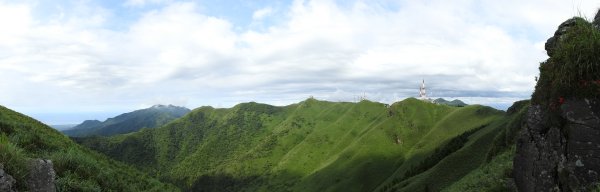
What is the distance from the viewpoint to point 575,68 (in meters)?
15.9

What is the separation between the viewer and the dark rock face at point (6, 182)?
380 inches

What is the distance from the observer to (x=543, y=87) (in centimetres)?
1792

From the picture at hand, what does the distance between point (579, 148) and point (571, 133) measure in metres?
0.61

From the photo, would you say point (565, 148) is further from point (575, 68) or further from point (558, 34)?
point (558, 34)

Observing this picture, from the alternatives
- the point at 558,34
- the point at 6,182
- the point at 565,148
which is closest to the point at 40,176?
the point at 6,182

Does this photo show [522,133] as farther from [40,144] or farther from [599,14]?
[40,144]

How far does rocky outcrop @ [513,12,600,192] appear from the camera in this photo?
14.8m

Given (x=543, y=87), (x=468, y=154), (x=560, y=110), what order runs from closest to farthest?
(x=560, y=110) < (x=543, y=87) < (x=468, y=154)

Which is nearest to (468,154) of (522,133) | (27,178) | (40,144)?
(522,133)

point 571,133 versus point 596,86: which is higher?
point 596,86

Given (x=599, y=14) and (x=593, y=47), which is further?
(x=599, y=14)

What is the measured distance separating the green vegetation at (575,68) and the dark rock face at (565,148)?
18.3 inches

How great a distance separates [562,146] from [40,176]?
1792cm

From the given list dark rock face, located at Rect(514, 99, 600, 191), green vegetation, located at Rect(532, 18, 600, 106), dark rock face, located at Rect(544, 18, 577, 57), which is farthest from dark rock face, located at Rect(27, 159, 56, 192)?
dark rock face, located at Rect(544, 18, 577, 57)
